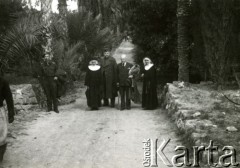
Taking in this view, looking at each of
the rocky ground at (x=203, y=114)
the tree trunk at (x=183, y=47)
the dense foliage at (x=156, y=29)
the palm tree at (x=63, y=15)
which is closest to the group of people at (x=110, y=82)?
the rocky ground at (x=203, y=114)

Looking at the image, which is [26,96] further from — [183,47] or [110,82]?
[183,47]

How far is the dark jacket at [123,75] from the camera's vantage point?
13086 millimetres

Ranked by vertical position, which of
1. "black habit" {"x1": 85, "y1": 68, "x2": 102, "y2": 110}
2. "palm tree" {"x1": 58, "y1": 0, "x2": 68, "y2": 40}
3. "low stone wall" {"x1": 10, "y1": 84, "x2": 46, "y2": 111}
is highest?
"palm tree" {"x1": 58, "y1": 0, "x2": 68, "y2": 40}

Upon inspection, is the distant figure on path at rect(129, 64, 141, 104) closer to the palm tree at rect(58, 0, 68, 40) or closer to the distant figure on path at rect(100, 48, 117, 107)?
the distant figure on path at rect(100, 48, 117, 107)

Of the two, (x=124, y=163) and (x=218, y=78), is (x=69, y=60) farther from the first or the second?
(x=124, y=163)

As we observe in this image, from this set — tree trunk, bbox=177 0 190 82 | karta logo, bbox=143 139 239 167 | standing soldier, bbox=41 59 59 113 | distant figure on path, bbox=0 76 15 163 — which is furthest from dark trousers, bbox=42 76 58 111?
distant figure on path, bbox=0 76 15 163

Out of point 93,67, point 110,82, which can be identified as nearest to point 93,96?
point 110,82

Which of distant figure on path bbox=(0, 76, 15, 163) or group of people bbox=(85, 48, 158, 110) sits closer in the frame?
distant figure on path bbox=(0, 76, 15, 163)

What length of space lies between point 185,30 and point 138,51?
6.25 meters

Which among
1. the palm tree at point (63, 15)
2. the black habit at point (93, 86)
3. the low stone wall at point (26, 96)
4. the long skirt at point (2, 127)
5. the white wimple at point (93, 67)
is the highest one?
the palm tree at point (63, 15)

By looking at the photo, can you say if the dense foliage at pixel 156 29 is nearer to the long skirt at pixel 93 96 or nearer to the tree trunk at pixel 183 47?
the tree trunk at pixel 183 47

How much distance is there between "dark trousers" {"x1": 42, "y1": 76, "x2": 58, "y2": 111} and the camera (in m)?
12.7

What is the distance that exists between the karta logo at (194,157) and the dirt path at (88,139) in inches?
5.2

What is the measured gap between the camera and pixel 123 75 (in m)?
13.1
